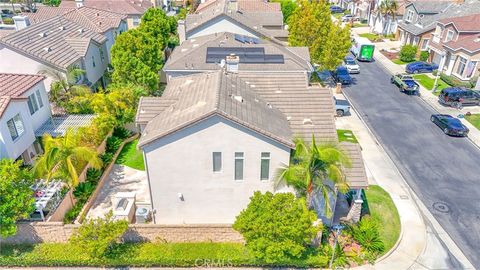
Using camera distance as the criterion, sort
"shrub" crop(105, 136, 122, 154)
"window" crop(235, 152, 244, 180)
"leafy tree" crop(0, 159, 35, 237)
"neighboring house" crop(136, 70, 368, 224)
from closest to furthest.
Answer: "leafy tree" crop(0, 159, 35, 237) → "neighboring house" crop(136, 70, 368, 224) → "window" crop(235, 152, 244, 180) → "shrub" crop(105, 136, 122, 154)

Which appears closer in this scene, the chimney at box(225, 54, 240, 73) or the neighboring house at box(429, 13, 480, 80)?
the chimney at box(225, 54, 240, 73)

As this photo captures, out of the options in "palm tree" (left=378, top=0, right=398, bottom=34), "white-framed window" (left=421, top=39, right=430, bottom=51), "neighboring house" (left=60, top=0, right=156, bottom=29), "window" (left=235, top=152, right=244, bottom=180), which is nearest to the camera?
"window" (left=235, top=152, right=244, bottom=180)

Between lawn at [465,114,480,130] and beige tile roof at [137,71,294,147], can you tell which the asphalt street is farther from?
beige tile roof at [137,71,294,147]

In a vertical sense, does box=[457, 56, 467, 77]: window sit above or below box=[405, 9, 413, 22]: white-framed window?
below

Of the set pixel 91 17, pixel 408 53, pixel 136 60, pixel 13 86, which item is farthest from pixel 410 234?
pixel 91 17

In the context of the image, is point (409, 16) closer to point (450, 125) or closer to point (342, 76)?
point (342, 76)

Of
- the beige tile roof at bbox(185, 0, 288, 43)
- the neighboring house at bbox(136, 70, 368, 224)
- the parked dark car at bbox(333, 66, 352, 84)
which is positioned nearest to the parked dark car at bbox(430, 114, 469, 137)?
the parked dark car at bbox(333, 66, 352, 84)

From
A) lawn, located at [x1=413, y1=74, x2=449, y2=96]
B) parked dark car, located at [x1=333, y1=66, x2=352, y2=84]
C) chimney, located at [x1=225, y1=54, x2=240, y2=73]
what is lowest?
lawn, located at [x1=413, y1=74, x2=449, y2=96]
